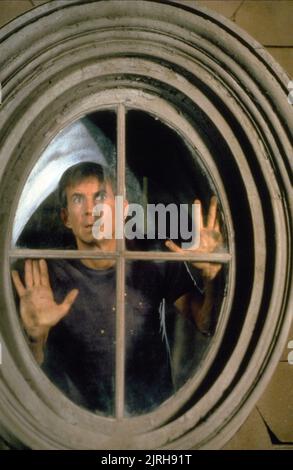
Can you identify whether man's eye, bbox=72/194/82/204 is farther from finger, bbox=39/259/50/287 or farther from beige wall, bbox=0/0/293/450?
beige wall, bbox=0/0/293/450

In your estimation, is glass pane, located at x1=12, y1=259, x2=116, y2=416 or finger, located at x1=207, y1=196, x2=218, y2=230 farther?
finger, located at x1=207, y1=196, x2=218, y2=230

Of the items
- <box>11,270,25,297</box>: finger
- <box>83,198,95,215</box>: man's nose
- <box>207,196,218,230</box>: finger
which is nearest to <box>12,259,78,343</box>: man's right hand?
<box>11,270,25,297</box>: finger

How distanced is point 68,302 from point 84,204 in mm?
310

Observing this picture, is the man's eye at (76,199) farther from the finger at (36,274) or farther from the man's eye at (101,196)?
the finger at (36,274)

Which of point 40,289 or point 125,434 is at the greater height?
point 40,289

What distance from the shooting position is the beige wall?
6.17ft

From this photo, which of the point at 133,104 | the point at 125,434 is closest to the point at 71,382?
the point at 125,434

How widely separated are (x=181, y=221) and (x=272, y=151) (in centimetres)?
36

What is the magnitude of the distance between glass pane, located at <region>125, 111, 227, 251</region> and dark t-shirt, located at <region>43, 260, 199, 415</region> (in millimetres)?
104

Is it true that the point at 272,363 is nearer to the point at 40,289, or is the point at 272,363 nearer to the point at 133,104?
the point at 40,289

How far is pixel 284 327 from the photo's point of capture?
1883 millimetres

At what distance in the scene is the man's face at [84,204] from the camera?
1963mm

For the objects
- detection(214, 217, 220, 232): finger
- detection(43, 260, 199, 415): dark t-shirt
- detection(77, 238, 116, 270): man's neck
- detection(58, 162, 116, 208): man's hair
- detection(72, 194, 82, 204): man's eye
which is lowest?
detection(43, 260, 199, 415): dark t-shirt

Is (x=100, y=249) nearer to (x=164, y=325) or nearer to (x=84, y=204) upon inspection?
(x=84, y=204)
